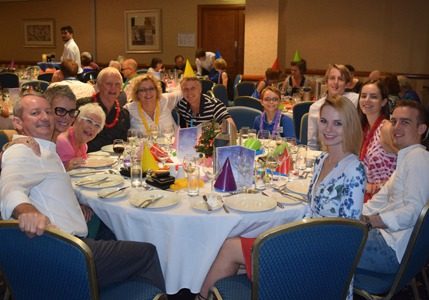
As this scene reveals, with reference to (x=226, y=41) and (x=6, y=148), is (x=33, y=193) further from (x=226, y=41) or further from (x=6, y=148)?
(x=226, y=41)

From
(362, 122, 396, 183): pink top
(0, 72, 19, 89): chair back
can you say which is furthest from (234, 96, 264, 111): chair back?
(0, 72, 19, 89): chair back

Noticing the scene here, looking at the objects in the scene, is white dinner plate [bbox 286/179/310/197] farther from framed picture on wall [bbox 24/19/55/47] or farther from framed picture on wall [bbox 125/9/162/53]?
framed picture on wall [bbox 24/19/55/47]

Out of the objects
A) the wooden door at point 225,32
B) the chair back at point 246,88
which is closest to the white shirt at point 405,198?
the chair back at point 246,88

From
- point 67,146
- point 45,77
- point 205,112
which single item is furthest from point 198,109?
point 45,77

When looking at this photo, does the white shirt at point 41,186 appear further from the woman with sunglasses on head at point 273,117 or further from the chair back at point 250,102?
the chair back at point 250,102

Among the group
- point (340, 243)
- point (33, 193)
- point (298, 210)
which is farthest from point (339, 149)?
point (33, 193)

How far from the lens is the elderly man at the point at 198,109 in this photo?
170 inches

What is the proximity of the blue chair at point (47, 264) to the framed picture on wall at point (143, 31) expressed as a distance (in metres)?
10.5

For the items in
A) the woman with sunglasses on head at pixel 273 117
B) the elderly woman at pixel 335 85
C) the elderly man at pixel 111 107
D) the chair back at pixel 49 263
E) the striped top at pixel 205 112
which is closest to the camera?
the chair back at pixel 49 263

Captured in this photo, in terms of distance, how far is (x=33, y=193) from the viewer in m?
1.95

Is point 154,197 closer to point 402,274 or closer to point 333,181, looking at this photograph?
point 333,181

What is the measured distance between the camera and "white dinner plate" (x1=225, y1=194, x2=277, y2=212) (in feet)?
7.30

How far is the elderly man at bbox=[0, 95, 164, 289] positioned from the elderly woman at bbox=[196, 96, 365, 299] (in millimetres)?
349

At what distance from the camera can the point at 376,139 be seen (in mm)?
3002
